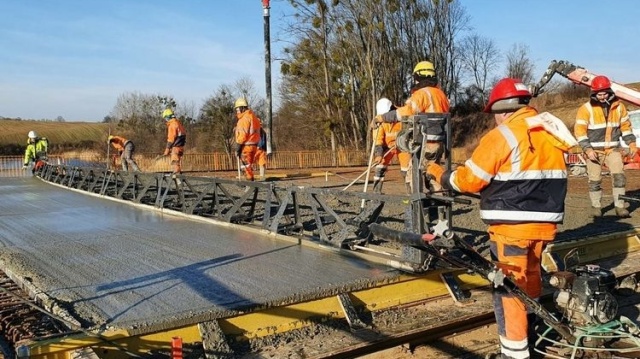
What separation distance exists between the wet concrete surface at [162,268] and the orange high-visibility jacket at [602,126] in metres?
4.57

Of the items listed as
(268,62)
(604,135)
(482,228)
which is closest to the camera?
(482,228)

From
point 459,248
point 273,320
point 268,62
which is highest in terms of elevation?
point 268,62

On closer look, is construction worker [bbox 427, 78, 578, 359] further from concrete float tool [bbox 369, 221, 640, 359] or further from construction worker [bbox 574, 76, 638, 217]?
construction worker [bbox 574, 76, 638, 217]

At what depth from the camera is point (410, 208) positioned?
467 cm

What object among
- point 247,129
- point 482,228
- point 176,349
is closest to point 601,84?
point 482,228

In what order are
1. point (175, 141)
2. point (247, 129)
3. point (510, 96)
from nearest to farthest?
point (510, 96), point (247, 129), point (175, 141)

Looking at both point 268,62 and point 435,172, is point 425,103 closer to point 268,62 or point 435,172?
point 435,172

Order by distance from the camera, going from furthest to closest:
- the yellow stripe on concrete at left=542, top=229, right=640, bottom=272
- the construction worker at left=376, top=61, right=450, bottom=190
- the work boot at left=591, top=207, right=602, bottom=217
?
the work boot at left=591, top=207, right=602, bottom=217 < the construction worker at left=376, top=61, right=450, bottom=190 < the yellow stripe on concrete at left=542, top=229, right=640, bottom=272

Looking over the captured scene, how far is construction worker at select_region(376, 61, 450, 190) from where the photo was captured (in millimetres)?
5625

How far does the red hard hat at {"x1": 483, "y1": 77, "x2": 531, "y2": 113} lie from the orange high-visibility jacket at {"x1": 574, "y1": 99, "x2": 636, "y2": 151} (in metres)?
4.98

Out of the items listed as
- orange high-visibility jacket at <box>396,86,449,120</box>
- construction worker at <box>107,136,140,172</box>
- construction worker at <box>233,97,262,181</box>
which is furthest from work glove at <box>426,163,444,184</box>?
construction worker at <box>107,136,140,172</box>

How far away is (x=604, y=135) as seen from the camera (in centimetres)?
797

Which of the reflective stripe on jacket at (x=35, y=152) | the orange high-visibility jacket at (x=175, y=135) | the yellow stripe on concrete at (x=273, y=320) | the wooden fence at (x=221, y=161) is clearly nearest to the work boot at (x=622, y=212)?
the yellow stripe on concrete at (x=273, y=320)

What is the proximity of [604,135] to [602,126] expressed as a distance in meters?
0.13
